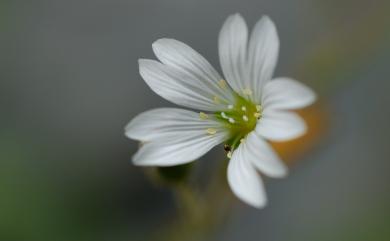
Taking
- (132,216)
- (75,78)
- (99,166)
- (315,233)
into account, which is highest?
(75,78)

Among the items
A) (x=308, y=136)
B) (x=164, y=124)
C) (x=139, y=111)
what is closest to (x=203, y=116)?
(x=164, y=124)

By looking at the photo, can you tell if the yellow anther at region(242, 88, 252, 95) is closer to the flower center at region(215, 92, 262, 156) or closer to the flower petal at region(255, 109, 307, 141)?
the flower center at region(215, 92, 262, 156)

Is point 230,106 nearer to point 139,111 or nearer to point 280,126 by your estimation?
point 280,126

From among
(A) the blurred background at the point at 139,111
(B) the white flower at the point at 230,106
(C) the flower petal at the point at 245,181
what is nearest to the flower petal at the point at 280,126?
(B) the white flower at the point at 230,106

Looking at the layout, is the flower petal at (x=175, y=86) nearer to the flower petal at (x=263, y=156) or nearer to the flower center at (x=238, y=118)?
the flower center at (x=238, y=118)

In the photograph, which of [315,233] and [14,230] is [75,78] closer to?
[14,230]

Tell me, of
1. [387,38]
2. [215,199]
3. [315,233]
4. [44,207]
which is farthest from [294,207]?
[44,207]

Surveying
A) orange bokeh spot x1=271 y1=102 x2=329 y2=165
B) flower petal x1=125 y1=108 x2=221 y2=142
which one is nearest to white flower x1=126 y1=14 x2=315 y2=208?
flower petal x1=125 y1=108 x2=221 y2=142

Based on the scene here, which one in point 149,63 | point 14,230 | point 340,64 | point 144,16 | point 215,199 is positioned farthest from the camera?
point 144,16
